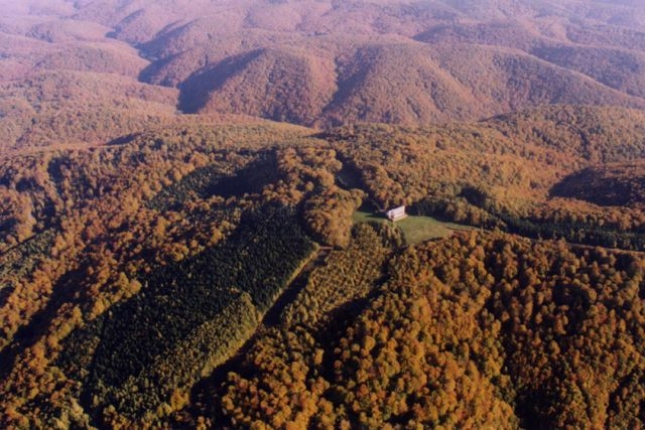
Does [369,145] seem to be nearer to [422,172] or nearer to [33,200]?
[422,172]

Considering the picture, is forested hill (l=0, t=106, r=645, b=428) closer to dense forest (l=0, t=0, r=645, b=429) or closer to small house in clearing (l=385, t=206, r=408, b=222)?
dense forest (l=0, t=0, r=645, b=429)

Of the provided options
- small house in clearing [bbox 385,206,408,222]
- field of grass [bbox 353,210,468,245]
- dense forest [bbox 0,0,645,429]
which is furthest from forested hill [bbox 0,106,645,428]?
small house in clearing [bbox 385,206,408,222]

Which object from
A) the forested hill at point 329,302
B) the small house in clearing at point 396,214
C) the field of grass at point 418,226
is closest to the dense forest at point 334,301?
the forested hill at point 329,302

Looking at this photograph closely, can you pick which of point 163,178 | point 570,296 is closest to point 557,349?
point 570,296

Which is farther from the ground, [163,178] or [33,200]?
[163,178]

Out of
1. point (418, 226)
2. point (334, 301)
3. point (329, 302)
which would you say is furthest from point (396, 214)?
point (329, 302)

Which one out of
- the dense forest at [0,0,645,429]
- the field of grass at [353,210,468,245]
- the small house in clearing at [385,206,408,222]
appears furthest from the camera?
the small house in clearing at [385,206,408,222]

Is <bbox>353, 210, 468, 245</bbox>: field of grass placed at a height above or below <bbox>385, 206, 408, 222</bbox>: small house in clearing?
below

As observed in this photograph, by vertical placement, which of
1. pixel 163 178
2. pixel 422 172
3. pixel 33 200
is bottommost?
pixel 33 200
